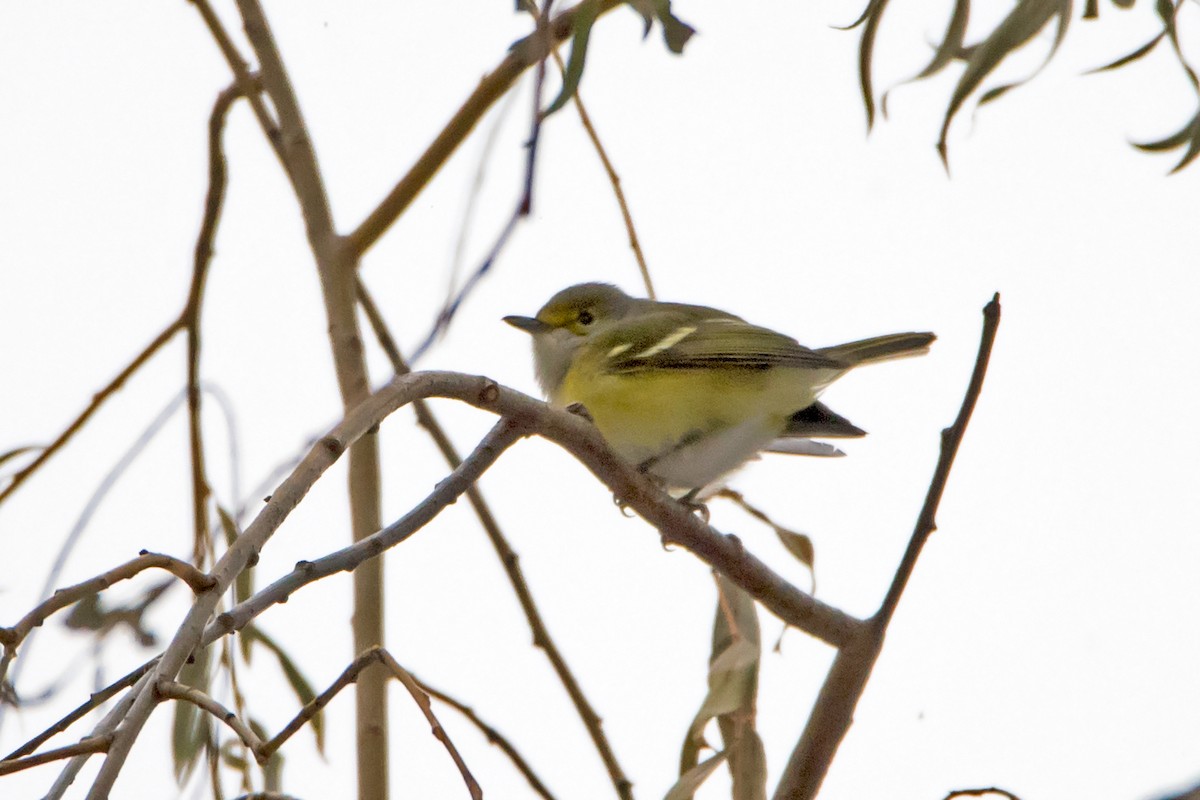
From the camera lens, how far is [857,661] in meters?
1.86

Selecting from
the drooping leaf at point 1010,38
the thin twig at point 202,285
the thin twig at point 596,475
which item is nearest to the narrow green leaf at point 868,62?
the drooping leaf at point 1010,38

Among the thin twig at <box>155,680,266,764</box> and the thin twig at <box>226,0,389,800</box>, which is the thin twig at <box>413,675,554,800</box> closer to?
the thin twig at <box>226,0,389,800</box>

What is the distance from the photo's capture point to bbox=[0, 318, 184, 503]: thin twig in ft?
9.02

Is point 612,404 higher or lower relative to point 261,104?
lower

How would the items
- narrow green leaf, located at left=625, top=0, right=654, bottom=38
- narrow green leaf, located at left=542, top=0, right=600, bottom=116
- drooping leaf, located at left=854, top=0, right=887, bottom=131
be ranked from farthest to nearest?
drooping leaf, located at left=854, top=0, right=887, bottom=131 < narrow green leaf, located at left=625, top=0, right=654, bottom=38 < narrow green leaf, located at left=542, top=0, right=600, bottom=116

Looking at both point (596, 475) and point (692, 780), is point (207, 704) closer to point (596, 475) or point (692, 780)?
point (596, 475)

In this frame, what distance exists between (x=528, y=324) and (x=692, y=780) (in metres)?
2.21

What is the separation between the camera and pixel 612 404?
3.54 metres

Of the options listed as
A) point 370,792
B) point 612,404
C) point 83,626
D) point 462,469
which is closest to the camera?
point 462,469

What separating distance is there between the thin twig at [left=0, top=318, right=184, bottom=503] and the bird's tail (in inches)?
65.4

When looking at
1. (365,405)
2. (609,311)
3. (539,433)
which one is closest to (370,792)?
(539,433)

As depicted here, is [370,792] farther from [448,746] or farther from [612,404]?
[612,404]

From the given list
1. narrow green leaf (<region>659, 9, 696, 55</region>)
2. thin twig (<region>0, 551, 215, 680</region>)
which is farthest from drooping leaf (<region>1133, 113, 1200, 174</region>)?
thin twig (<region>0, 551, 215, 680</region>)

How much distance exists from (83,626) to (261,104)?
1.17 metres
